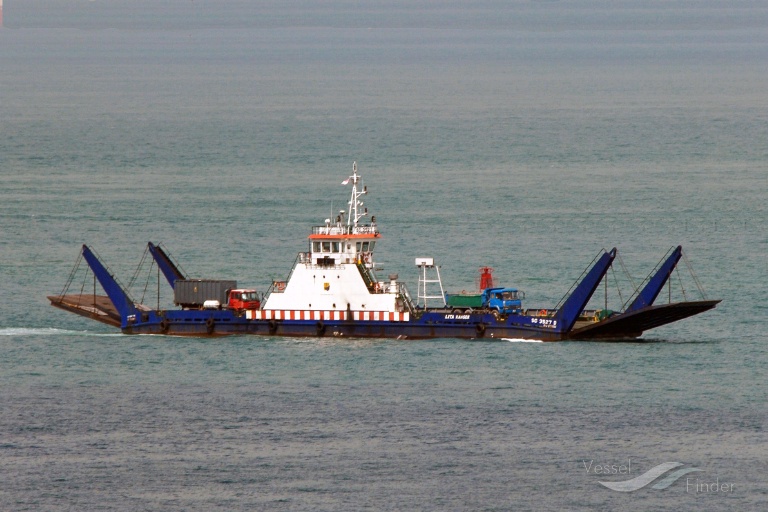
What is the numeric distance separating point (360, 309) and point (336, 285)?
160 cm

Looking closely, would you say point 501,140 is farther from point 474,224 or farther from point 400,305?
point 400,305

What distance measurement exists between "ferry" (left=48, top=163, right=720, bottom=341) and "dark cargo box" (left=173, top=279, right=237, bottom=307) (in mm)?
49

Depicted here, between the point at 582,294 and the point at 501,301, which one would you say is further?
the point at 501,301

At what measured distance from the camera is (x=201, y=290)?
91.0 metres

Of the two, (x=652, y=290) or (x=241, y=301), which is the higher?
(x=652, y=290)

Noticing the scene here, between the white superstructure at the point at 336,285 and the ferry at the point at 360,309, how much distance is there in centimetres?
5

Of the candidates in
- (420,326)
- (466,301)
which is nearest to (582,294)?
(466,301)

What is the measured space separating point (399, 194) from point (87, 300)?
178 feet

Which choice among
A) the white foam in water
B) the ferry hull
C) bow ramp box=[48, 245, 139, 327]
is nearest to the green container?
the ferry hull

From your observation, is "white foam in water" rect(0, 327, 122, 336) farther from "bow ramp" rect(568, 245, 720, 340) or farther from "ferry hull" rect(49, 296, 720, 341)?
"bow ramp" rect(568, 245, 720, 340)

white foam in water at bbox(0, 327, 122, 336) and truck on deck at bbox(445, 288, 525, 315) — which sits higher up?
truck on deck at bbox(445, 288, 525, 315)

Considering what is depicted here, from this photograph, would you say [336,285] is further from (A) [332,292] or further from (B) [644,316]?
(B) [644,316]

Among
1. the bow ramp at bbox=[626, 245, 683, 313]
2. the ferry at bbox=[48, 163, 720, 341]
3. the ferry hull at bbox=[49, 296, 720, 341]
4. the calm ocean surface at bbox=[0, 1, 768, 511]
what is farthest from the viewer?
the ferry at bbox=[48, 163, 720, 341]

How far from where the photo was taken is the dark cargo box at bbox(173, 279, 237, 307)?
90812mm
